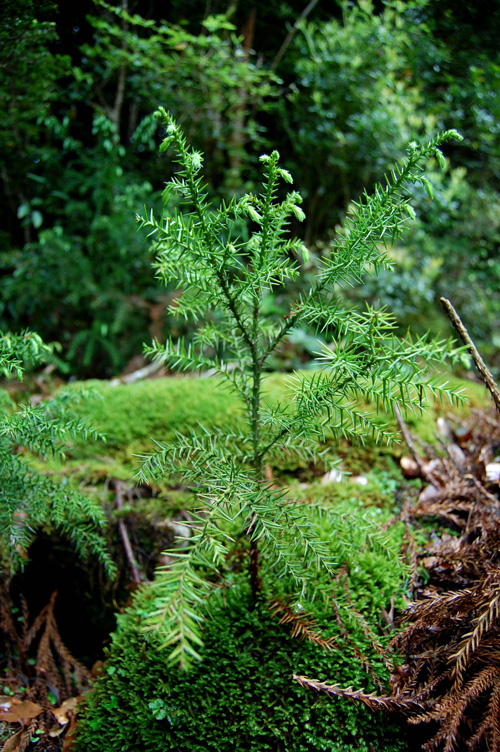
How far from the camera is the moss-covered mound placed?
1.36 meters

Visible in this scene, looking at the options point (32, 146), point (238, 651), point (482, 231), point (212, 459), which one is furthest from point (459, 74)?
point (238, 651)

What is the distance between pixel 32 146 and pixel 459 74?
409cm

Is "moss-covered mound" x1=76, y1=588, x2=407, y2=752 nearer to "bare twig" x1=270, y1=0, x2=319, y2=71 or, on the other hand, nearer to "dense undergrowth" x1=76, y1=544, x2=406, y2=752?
"dense undergrowth" x1=76, y1=544, x2=406, y2=752

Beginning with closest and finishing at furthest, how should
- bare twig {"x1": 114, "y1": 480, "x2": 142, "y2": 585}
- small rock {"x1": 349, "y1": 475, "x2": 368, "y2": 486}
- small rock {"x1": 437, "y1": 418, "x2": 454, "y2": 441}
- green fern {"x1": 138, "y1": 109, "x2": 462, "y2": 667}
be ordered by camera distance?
1. green fern {"x1": 138, "y1": 109, "x2": 462, "y2": 667}
2. bare twig {"x1": 114, "y1": 480, "x2": 142, "y2": 585}
3. small rock {"x1": 349, "y1": 475, "x2": 368, "y2": 486}
4. small rock {"x1": 437, "y1": 418, "x2": 454, "y2": 441}

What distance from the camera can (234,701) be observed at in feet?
4.69

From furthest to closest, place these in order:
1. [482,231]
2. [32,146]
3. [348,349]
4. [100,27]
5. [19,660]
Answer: [482,231] → [32,146] → [100,27] → [19,660] → [348,349]

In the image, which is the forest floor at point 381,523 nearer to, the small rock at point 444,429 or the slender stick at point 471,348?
the small rock at point 444,429

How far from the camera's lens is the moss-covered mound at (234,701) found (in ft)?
4.46

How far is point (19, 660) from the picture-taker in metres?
1.95

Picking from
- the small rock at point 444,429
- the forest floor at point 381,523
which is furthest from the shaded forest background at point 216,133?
the small rock at point 444,429

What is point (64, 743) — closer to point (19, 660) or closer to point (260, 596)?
point (19, 660)

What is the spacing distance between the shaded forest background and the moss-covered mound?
9.66 ft

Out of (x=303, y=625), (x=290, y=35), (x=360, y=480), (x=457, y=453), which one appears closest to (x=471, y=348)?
(x=303, y=625)

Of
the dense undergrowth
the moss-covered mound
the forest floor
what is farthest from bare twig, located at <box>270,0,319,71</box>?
the moss-covered mound
